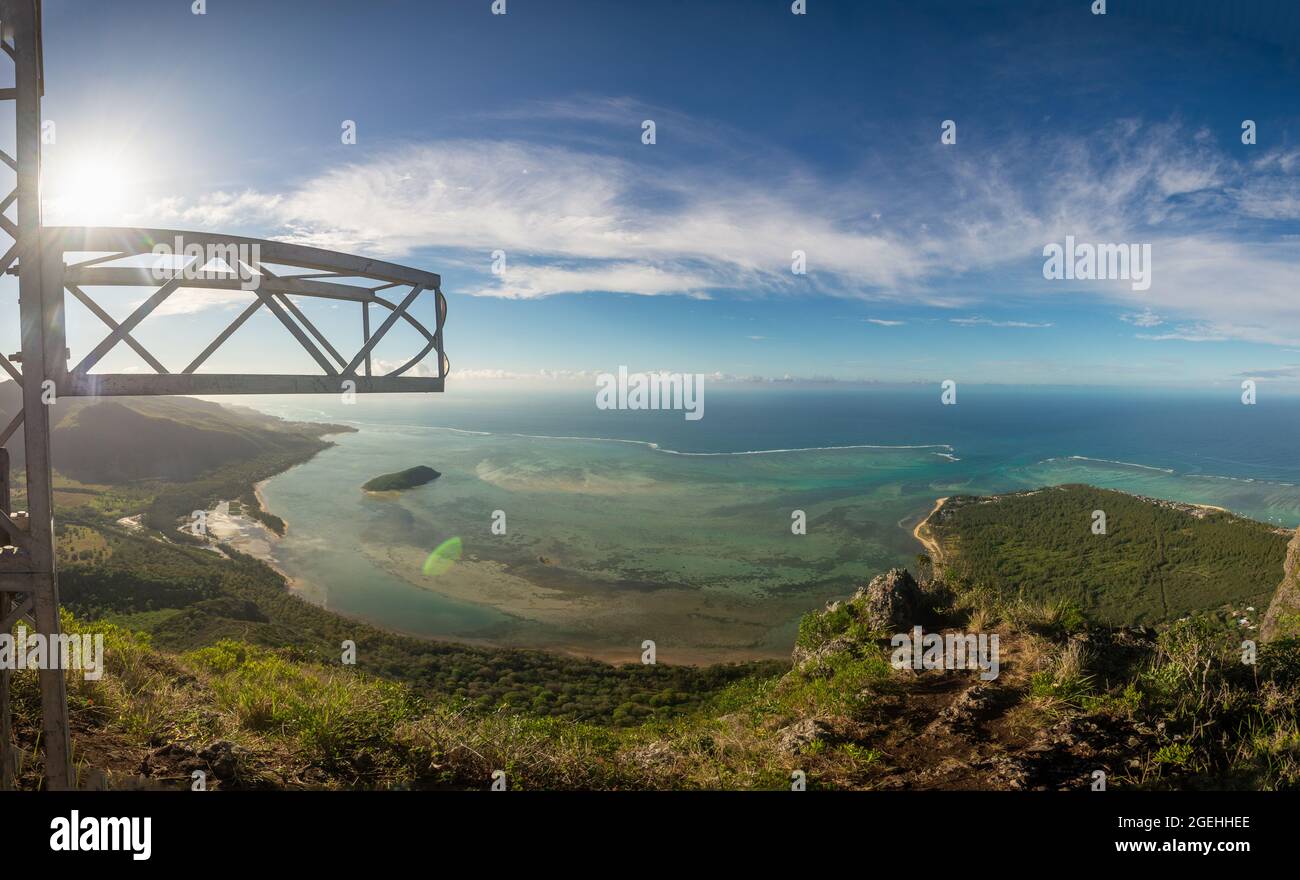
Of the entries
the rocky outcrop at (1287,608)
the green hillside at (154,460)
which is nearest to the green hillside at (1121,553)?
the rocky outcrop at (1287,608)

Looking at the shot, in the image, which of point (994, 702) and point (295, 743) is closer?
point (295, 743)

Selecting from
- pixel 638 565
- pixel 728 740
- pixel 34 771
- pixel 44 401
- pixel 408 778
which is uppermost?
pixel 44 401

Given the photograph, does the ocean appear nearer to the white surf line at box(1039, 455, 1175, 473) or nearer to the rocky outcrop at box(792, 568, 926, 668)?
the white surf line at box(1039, 455, 1175, 473)

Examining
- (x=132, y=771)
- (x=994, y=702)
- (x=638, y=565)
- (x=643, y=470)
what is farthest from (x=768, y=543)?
(x=132, y=771)

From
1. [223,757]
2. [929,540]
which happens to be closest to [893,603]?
[223,757]

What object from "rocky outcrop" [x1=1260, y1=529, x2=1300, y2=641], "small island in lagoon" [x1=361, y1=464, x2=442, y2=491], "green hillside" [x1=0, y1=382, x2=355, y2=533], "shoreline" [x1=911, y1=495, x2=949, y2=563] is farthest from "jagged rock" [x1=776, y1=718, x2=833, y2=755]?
"small island in lagoon" [x1=361, y1=464, x2=442, y2=491]

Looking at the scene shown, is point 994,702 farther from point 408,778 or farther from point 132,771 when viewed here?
point 132,771

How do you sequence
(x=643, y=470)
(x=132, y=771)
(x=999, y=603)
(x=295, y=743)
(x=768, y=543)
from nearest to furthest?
(x=132, y=771) → (x=295, y=743) → (x=999, y=603) → (x=768, y=543) → (x=643, y=470)

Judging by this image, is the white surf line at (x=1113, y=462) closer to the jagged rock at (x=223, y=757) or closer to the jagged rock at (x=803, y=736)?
the jagged rock at (x=803, y=736)
